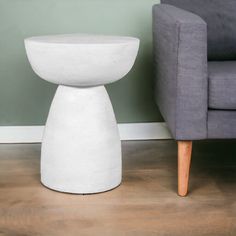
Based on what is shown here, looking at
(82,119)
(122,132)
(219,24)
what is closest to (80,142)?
(82,119)

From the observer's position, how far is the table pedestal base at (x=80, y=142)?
172cm

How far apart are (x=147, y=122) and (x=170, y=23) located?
0.86m

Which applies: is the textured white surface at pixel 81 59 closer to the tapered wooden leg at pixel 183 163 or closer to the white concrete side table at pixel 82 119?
the white concrete side table at pixel 82 119

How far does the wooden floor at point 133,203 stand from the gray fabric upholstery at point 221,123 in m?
0.24

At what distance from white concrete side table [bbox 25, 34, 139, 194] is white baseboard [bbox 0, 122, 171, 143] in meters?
0.62

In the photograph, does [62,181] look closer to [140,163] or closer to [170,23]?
[140,163]

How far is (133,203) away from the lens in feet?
5.42

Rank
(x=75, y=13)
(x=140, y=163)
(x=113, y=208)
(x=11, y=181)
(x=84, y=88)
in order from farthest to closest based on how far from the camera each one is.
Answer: (x=75, y=13)
(x=140, y=163)
(x=11, y=181)
(x=84, y=88)
(x=113, y=208)

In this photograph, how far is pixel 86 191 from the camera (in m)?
1.74

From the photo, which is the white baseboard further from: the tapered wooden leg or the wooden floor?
the tapered wooden leg

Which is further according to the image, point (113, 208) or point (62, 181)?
point (62, 181)

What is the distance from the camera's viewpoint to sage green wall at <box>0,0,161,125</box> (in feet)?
7.66

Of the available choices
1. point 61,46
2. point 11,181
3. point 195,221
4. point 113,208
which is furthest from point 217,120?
point 11,181

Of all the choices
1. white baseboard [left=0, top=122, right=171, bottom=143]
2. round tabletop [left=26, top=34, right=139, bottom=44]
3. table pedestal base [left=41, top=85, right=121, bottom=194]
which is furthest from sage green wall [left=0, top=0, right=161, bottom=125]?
table pedestal base [left=41, top=85, right=121, bottom=194]
